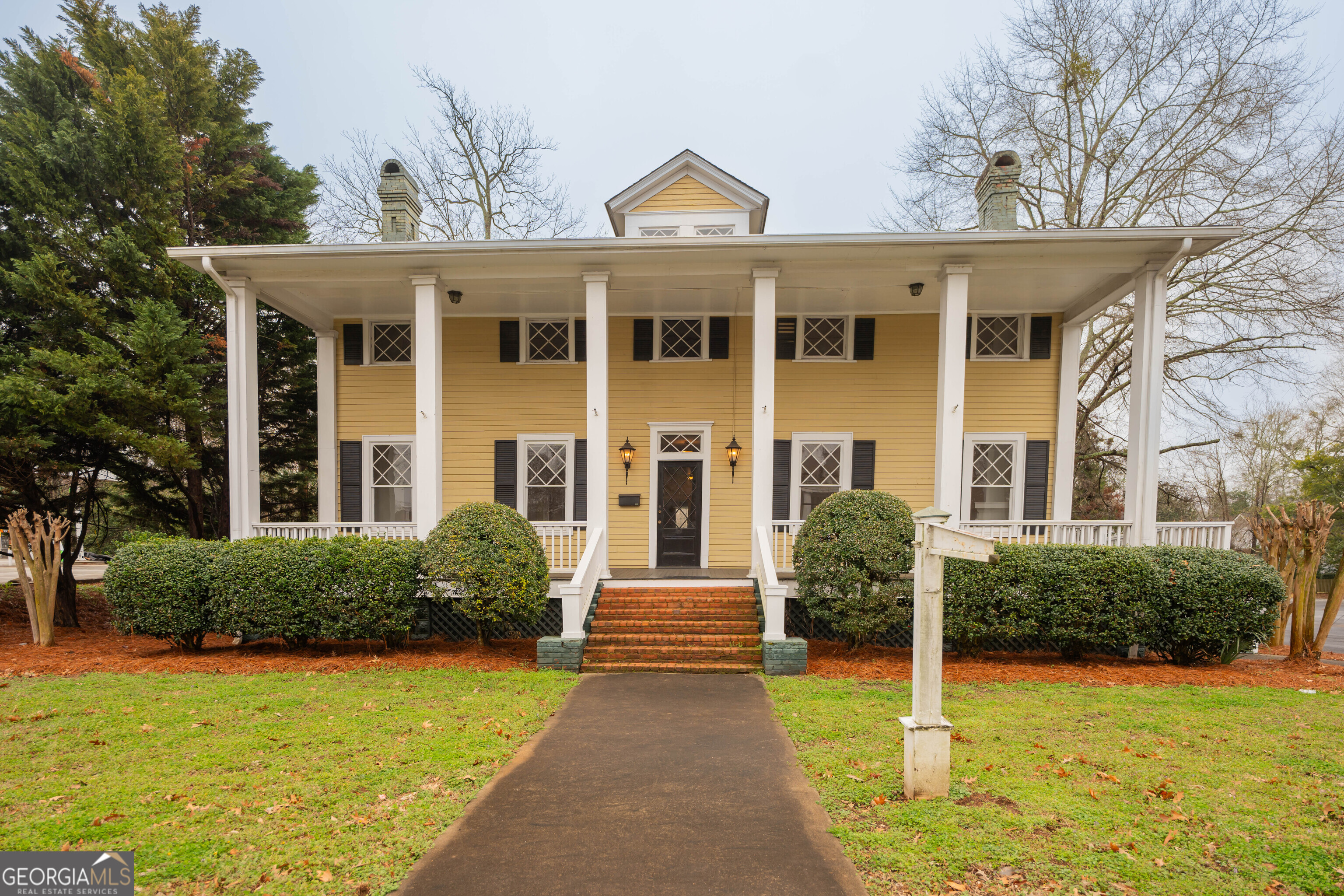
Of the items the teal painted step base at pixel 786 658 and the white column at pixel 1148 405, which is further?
the white column at pixel 1148 405

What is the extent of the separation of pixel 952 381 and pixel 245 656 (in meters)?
9.76

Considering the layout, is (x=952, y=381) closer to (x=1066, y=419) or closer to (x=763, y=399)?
(x=763, y=399)

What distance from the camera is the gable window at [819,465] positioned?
33.8ft

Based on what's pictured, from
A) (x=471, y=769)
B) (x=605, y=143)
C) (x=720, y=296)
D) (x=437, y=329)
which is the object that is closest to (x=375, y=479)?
(x=437, y=329)

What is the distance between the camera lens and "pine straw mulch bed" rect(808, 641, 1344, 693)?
21.1ft

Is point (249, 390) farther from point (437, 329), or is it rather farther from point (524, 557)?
point (524, 557)

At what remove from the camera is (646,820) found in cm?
354

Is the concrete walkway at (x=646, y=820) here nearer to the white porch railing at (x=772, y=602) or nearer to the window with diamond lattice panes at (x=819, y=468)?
the white porch railing at (x=772, y=602)

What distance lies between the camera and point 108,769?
4.07 metres

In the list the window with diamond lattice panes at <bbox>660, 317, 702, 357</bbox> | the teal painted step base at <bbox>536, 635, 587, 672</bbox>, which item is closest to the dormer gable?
the window with diamond lattice panes at <bbox>660, 317, 702, 357</bbox>

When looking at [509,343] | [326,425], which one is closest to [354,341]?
[326,425]

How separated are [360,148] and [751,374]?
14.9 m

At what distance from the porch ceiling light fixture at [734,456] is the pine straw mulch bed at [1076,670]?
3.38 metres

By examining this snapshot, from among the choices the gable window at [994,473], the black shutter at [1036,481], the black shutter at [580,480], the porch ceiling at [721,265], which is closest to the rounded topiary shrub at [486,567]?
Result: the black shutter at [580,480]
